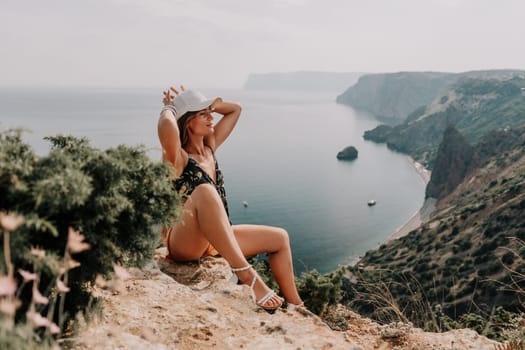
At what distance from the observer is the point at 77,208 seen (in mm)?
1771

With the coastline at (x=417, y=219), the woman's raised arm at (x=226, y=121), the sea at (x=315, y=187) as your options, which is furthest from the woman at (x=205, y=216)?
the coastline at (x=417, y=219)


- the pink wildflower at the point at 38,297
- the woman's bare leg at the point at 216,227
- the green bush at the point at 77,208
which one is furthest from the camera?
the woman's bare leg at the point at 216,227

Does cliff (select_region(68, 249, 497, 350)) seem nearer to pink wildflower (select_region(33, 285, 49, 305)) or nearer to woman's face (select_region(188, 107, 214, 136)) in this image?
pink wildflower (select_region(33, 285, 49, 305))

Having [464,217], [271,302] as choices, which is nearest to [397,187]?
[464,217]

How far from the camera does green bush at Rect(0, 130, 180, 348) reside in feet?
5.10

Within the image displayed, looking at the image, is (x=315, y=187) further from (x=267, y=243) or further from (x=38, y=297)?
(x=38, y=297)

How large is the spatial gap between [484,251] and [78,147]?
39.1 meters

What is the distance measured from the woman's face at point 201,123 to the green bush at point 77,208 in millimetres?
1967

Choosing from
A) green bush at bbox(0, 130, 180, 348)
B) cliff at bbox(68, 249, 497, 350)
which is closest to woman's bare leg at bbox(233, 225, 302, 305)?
cliff at bbox(68, 249, 497, 350)

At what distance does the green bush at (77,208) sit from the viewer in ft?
5.10

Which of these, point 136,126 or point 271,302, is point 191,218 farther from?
point 136,126

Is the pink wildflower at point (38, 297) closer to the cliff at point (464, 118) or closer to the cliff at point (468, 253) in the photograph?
the cliff at point (468, 253)

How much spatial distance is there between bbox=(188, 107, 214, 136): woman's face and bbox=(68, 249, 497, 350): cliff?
55.7 inches

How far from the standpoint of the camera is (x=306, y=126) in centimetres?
16425
